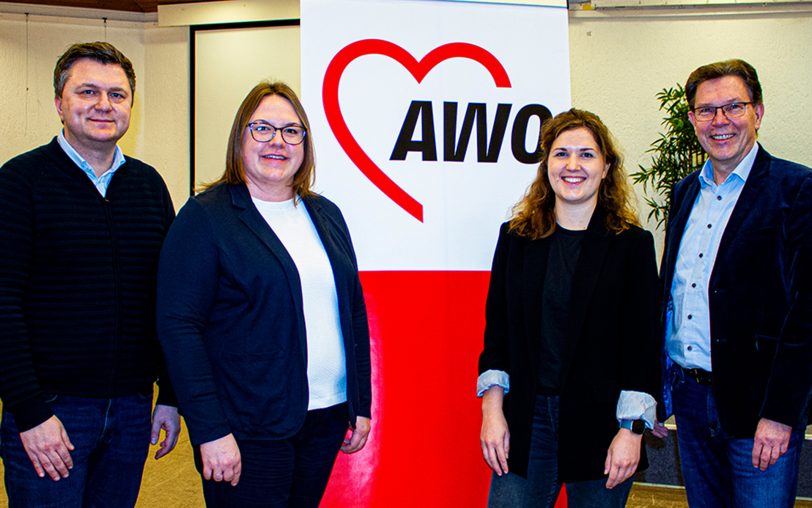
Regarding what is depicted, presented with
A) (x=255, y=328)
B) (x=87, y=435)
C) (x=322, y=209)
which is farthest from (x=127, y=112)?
(x=87, y=435)

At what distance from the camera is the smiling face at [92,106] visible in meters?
1.57

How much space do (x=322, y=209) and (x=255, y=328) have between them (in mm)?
395

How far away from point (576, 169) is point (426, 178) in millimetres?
596

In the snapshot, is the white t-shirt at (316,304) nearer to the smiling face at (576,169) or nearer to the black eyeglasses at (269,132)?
the black eyeglasses at (269,132)

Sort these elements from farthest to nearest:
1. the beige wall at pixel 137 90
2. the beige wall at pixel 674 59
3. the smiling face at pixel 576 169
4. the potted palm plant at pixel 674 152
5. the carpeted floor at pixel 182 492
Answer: the beige wall at pixel 137 90 < the beige wall at pixel 674 59 < the potted palm plant at pixel 674 152 < the carpeted floor at pixel 182 492 < the smiling face at pixel 576 169

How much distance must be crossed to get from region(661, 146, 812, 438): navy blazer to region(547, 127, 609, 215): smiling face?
361 millimetres

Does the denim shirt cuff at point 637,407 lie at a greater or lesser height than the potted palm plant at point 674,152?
lesser

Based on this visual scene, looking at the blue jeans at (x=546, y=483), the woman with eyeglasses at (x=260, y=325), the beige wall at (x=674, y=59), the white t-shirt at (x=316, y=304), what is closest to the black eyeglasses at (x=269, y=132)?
the woman with eyeglasses at (x=260, y=325)

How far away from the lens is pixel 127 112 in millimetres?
1658

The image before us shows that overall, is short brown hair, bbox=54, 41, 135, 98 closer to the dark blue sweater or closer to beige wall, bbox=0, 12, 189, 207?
the dark blue sweater

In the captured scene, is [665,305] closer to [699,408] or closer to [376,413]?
[699,408]

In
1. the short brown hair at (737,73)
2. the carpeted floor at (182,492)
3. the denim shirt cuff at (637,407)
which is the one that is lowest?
the carpeted floor at (182,492)

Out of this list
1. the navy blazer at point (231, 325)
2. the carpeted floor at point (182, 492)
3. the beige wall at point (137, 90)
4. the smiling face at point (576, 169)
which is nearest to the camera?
the navy blazer at point (231, 325)

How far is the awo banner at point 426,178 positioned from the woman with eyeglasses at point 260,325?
0.49 meters
